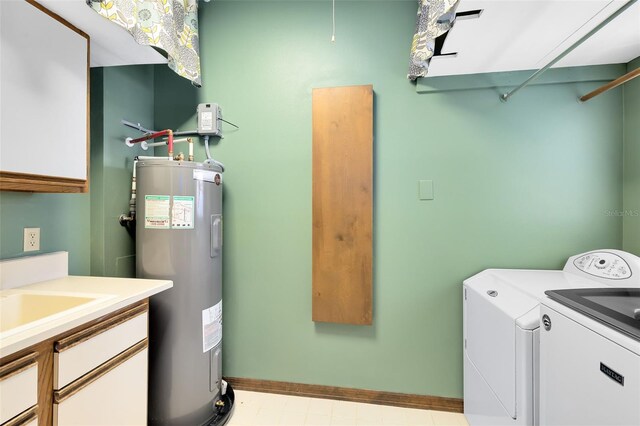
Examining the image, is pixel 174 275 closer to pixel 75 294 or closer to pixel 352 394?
pixel 75 294

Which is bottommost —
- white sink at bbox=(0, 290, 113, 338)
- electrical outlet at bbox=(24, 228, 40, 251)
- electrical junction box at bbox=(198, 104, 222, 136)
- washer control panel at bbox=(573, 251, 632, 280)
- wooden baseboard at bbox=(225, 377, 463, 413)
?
wooden baseboard at bbox=(225, 377, 463, 413)

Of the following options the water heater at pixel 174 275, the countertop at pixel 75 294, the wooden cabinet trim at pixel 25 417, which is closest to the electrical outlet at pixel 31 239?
the countertop at pixel 75 294

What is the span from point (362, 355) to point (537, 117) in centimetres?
185

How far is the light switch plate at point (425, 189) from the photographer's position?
169 centimetres

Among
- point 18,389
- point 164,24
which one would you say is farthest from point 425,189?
point 18,389

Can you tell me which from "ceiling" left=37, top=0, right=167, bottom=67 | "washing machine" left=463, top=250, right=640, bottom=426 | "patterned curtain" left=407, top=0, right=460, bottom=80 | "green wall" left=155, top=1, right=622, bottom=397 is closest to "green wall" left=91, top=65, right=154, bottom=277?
"ceiling" left=37, top=0, right=167, bottom=67

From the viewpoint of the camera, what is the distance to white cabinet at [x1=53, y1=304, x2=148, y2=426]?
851mm

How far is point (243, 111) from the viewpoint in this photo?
189 cm

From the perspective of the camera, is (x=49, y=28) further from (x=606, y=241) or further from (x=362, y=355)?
(x=606, y=241)

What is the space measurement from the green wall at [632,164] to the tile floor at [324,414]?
4.69ft

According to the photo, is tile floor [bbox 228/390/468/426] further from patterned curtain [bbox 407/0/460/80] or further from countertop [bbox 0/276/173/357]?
patterned curtain [bbox 407/0/460/80]

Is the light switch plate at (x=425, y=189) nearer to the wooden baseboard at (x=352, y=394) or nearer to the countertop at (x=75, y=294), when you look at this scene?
the wooden baseboard at (x=352, y=394)

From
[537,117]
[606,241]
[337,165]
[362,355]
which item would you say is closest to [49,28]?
[337,165]

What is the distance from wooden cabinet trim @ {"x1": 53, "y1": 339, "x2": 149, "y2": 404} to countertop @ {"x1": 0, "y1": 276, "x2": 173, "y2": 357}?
0.20 metres
